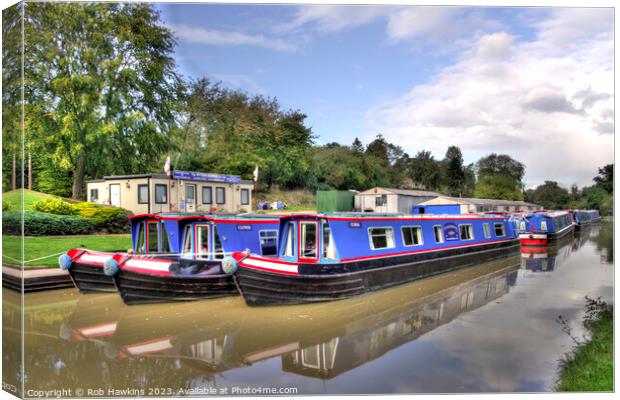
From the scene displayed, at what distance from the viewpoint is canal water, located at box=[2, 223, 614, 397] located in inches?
208

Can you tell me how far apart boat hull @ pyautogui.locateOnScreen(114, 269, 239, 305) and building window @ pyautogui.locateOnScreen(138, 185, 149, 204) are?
328cm

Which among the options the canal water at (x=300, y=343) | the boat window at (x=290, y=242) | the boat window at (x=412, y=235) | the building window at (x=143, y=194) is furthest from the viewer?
the building window at (x=143, y=194)

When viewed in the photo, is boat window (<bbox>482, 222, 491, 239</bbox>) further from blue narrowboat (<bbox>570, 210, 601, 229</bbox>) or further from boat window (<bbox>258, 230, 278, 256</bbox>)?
blue narrowboat (<bbox>570, 210, 601, 229</bbox>)

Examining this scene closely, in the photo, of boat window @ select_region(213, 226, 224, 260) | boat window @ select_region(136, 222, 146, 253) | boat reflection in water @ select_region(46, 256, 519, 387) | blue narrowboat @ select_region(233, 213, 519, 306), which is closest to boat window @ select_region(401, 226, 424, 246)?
blue narrowboat @ select_region(233, 213, 519, 306)

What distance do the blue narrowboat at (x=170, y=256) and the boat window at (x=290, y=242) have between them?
1152 millimetres

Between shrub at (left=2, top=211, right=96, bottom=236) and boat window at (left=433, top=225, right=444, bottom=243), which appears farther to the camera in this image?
boat window at (left=433, top=225, right=444, bottom=243)

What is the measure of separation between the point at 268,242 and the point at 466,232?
6691 mm

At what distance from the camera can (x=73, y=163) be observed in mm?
9164

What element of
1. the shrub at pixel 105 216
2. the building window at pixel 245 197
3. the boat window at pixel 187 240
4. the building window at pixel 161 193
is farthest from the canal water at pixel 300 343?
the building window at pixel 245 197

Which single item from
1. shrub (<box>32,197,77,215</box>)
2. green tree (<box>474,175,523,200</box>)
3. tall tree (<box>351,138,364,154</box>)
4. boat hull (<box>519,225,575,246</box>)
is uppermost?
tall tree (<box>351,138,364,154</box>)

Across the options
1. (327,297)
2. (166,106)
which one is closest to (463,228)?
(327,297)

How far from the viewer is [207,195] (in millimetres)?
13391

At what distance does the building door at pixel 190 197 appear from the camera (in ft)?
41.9

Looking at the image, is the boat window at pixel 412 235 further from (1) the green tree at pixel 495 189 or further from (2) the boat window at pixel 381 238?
(1) the green tree at pixel 495 189
